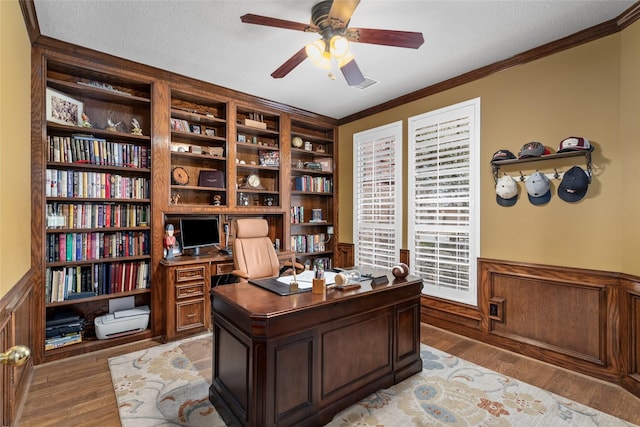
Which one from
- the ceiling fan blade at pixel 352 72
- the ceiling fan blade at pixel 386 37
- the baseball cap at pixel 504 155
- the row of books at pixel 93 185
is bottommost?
the row of books at pixel 93 185

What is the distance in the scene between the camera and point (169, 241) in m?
3.29

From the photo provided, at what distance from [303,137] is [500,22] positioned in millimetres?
2973

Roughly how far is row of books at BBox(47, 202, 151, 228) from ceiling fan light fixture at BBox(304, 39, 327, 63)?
235cm

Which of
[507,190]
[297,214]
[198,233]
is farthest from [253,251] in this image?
[507,190]

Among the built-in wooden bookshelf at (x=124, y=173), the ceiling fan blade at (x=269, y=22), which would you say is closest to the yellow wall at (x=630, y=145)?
the ceiling fan blade at (x=269, y=22)

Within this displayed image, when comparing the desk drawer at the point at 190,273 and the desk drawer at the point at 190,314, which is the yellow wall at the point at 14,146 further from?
the desk drawer at the point at 190,314

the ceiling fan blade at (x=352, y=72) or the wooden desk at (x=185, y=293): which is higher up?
the ceiling fan blade at (x=352, y=72)

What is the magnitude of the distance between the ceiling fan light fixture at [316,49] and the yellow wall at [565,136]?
1.95 metres

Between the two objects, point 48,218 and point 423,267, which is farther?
point 423,267

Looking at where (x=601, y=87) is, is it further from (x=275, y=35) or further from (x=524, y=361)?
(x=275, y=35)

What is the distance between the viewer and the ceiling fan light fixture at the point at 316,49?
207 cm

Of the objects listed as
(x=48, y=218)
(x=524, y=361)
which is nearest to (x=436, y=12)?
(x=524, y=361)

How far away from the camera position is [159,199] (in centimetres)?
327

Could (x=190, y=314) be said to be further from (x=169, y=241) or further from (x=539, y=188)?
(x=539, y=188)
